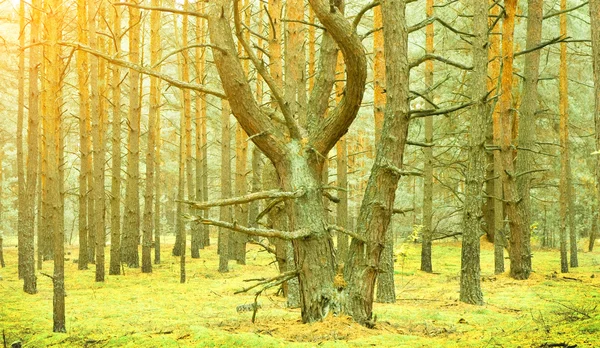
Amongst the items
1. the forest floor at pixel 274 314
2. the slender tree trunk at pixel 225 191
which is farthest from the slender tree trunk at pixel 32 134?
the slender tree trunk at pixel 225 191

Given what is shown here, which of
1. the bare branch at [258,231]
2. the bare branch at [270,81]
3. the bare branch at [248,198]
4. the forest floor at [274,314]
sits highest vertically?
the bare branch at [270,81]

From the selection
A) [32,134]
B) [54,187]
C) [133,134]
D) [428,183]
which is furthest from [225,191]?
[54,187]

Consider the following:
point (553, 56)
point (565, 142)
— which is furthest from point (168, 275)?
point (553, 56)

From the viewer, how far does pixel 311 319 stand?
235 inches

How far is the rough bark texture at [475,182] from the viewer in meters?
9.63

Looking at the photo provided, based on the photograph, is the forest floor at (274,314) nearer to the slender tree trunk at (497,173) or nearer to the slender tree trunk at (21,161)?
the slender tree trunk at (497,173)

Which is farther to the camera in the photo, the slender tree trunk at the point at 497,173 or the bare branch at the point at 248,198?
the slender tree trunk at the point at 497,173

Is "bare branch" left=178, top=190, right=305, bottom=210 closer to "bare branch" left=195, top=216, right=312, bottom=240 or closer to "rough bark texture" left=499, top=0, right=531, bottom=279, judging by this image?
"bare branch" left=195, top=216, right=312, bottom=240

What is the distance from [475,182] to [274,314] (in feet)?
14.6

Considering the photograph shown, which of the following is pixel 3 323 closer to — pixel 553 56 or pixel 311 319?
pixel 311 319

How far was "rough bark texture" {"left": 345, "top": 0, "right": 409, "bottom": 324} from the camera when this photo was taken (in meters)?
5.97

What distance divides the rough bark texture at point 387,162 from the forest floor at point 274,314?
1.53ft

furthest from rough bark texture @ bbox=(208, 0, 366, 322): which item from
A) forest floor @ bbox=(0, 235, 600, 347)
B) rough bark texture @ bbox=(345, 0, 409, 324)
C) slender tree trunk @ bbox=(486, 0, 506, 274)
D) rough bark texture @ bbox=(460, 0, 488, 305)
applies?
slender tree trunk @ bbox=(486, 0, 506, 274)

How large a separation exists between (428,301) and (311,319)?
5028 millimetres
